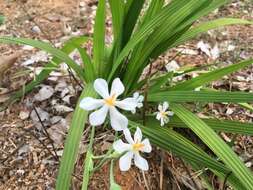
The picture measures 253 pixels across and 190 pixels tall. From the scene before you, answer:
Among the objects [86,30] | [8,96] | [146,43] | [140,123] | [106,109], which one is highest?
[86,30]

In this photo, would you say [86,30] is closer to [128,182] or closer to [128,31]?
[128,31]

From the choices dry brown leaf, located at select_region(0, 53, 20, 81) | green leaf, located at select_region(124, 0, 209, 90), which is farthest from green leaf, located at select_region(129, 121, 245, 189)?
dry brown leaf, located at select_region(0, 53, 20, 81)

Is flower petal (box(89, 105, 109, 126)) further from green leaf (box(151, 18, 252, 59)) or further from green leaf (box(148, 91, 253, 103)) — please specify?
green leaf (box(151, 18, 252, 59))

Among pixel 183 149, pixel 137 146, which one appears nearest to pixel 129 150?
pixel 137 146

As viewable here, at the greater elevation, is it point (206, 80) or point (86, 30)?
point (86, 30)

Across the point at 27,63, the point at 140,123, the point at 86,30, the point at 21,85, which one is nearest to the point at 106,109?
the point at 140,123
